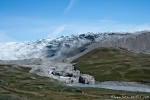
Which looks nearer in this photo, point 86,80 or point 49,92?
point 49,92

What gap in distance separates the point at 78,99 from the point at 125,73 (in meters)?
118

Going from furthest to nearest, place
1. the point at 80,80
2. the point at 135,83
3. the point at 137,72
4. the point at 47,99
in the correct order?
the point at 137,72 → the point at 80,80 → the point at 135,83 → the point at 47,99

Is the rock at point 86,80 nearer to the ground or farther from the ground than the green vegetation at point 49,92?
nearer to the ground

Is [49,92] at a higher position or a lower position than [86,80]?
higher

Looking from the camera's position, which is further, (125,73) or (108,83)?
(125,73)

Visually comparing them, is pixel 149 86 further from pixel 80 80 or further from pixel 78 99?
pixel 78 99

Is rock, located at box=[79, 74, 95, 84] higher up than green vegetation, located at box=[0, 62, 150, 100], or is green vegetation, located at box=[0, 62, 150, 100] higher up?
green vegetation, located at box=[0, 62, 150, 100]

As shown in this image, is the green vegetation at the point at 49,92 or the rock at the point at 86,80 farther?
the rock at the point at 86,80

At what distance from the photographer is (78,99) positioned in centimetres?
8100

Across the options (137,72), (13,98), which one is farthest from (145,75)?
(13,98)

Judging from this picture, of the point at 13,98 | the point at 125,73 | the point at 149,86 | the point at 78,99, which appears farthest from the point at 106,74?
the point at 13,98

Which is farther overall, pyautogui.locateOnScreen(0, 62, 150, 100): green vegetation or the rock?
the rock

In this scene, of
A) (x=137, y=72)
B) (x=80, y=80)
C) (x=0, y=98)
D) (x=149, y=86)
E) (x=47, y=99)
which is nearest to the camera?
(x=0, y=98)

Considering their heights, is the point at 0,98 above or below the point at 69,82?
above
